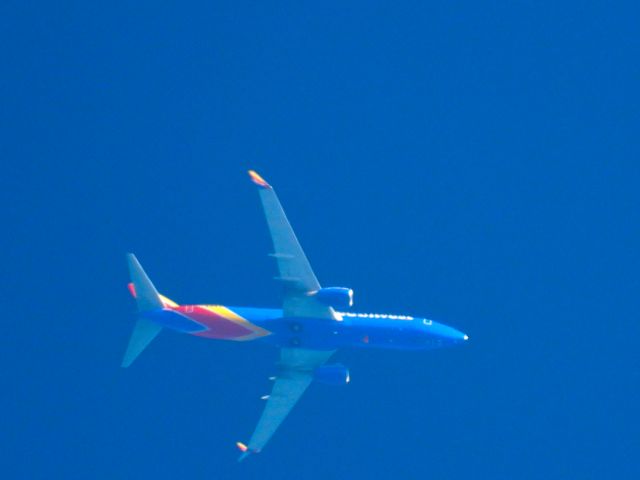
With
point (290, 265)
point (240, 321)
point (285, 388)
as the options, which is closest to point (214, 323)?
point (240, 321)

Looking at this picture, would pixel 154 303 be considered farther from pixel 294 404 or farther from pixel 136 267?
pixel 294 404

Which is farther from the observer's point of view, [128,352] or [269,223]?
[128,352]

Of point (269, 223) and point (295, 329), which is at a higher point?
point (269, 223)

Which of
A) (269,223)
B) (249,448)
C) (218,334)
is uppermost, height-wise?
(269,223)

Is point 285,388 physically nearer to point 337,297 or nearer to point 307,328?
point 307,328

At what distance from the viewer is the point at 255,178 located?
4562 centimetres

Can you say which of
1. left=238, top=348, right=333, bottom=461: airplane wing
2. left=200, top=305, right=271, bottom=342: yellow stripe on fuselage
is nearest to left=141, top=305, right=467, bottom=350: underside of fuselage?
left=200, top=305, right=271, bottom=342: yellow stripe on fuselage

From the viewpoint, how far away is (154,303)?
4966cm

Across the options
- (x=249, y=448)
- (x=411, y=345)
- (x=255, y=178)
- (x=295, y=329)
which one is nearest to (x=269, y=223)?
(x=255, y=178)

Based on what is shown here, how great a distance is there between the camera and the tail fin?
49.5 meters

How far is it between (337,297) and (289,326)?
11.0ft

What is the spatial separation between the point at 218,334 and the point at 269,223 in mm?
6908

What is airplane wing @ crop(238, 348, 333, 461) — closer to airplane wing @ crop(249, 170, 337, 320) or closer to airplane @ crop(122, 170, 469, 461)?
airplane @ crop(122, 170, 469, 461)

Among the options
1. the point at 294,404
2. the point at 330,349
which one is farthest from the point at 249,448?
the point at 330,349
